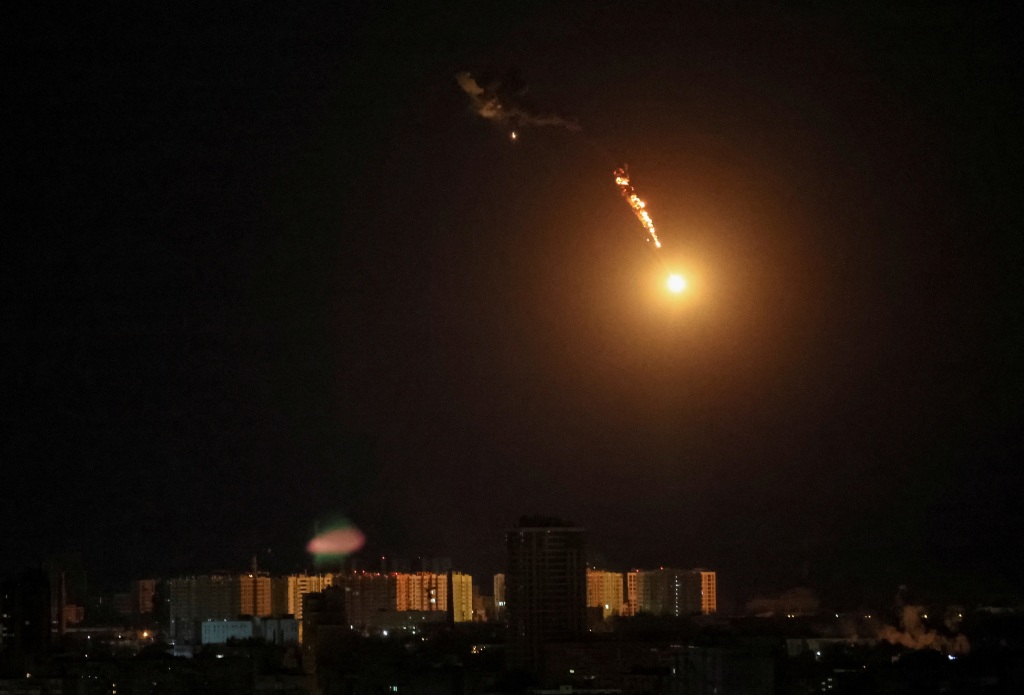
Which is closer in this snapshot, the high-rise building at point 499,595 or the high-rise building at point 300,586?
the high-rise building at point 499,595

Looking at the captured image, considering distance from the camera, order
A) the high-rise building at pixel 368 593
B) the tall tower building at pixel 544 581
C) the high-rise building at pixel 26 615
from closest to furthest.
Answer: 1. the tall tower building at pixel 544 581
2. the high-rise building at pixel 26 615
3. the high-rise building at pixel 368 593

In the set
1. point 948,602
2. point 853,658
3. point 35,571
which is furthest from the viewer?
point 35,571

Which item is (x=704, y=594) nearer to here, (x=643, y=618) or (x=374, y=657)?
(x=643, y=618)

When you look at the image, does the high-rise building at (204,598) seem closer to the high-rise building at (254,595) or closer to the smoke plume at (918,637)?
the high-rise building at (254,595)

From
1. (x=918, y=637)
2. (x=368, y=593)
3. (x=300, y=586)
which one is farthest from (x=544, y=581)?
(x=300, y=586)

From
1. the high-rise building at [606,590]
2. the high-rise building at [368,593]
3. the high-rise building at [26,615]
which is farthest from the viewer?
the high-rise building at [368,593]

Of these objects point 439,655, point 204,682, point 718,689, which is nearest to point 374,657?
point 439,655

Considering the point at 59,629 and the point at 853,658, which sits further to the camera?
the point at 59,629

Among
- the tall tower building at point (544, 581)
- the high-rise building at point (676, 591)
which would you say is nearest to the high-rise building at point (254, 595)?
the high-rise building at point (676, 591)
